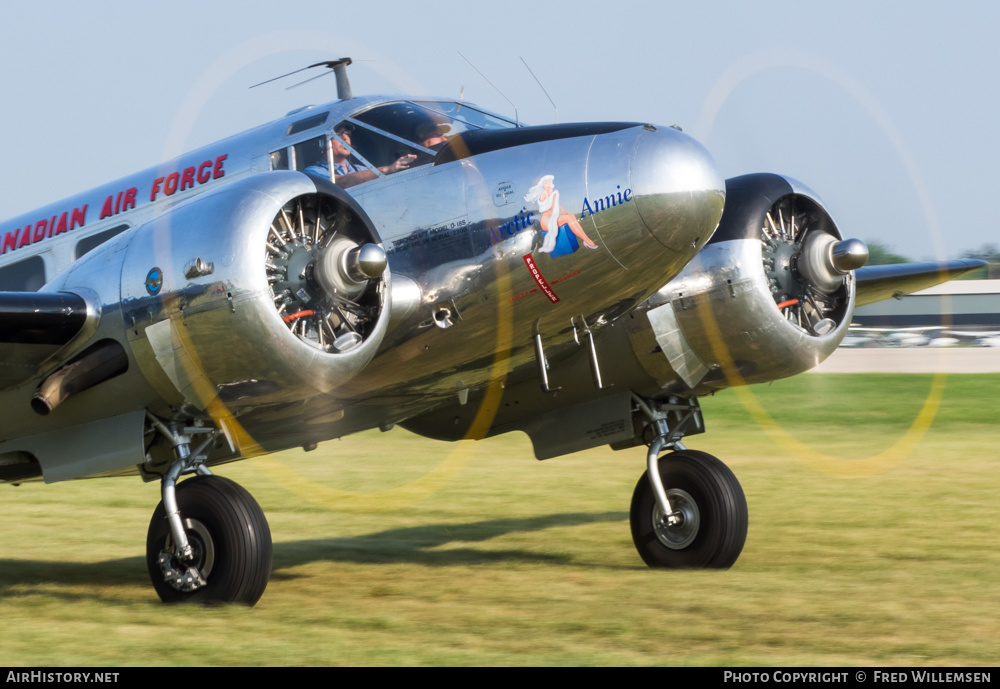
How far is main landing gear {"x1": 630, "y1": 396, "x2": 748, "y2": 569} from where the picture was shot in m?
8.77

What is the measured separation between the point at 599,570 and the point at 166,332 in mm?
3844

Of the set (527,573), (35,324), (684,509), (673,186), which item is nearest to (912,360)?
(684,509)

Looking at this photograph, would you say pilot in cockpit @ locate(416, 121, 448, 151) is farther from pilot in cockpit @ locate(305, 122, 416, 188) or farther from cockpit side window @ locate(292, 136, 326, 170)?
cockpit side window @ locate(292, 136, 326, 170)

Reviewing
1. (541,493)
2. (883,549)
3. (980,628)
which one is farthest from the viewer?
(541,493)

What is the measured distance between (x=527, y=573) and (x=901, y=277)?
445cm

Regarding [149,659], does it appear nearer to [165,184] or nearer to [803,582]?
[165,184]

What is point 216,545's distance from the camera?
731 cm

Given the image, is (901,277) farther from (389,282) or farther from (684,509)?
(389,282)

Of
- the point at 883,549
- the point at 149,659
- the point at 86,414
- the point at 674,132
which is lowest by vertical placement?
the point at 883,549

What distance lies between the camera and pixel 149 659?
6.04m

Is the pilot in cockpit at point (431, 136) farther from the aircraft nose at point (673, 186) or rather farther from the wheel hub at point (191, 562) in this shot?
the wheel hub at point (191, 562)

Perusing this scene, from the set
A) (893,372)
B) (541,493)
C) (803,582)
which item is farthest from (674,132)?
(893,372)

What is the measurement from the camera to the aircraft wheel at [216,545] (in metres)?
7.24

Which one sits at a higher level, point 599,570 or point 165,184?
point 165,184
